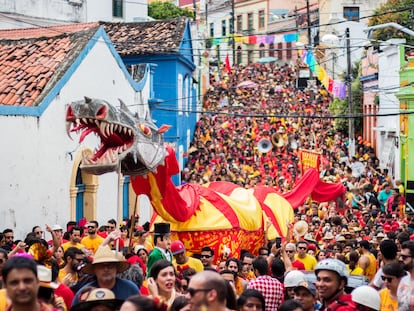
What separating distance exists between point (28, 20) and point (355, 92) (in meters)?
19.7

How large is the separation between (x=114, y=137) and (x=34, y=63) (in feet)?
28.0

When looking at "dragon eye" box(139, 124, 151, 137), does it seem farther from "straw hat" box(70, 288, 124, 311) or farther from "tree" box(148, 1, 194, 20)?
"tree" box(148, 1, 194, 20)

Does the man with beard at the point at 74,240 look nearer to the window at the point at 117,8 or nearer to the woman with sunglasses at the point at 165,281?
the woman with sunglasses at the point at 165,281

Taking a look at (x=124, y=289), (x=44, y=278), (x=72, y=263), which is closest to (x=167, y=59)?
(x=72, y=263)

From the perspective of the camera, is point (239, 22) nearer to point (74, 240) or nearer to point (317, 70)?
point (317, 70)

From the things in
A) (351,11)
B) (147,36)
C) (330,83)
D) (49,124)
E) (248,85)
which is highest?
(351,11)

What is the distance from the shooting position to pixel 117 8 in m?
44.6

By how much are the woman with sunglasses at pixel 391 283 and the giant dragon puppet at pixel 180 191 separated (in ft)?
16.9

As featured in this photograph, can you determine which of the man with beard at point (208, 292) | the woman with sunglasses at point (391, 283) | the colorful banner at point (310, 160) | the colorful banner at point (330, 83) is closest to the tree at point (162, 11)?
the colorful banner at point (330, 83)

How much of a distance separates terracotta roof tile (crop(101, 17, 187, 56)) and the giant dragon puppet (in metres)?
12.7

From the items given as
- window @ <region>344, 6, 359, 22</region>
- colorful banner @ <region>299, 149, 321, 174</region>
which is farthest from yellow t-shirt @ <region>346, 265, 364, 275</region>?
window @ <region>344, 6, 359, 22</region>

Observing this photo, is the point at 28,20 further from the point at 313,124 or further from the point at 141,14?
the point at 313,124

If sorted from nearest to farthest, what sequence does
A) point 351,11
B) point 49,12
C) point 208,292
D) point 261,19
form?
point 208,292, point 49,12, point 351,11, point 261,19

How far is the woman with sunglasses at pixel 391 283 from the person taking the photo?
32.0ft
